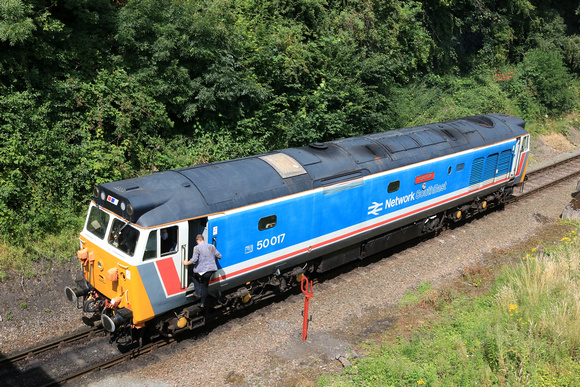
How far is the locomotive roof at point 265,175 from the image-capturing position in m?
7.85

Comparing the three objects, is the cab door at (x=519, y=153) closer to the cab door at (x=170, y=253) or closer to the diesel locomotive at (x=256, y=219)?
the diesel locomotive at (x=256, y=219)

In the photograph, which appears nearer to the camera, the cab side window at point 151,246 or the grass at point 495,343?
the grass at point 495,343

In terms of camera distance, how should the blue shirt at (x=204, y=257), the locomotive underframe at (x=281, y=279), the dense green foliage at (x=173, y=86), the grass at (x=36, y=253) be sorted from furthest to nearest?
the dense green foliage at (x=173, y=86)
the grass at (x=36, y=253)
the locomotive underframe at (x=281, y=279)
the blue shirt at (x=204, y=257)

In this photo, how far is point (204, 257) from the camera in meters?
7.97

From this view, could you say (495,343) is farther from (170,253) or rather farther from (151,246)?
(151,246)

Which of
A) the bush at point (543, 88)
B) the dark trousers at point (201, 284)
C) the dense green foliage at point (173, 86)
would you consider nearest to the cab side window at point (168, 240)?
the dark trousers at point (201, 284)

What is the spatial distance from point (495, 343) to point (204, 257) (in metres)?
5.22

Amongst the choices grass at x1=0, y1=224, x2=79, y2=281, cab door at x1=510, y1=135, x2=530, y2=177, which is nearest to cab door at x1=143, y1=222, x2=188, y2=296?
grass at x1=0, y1=224, x2=79, y2=281

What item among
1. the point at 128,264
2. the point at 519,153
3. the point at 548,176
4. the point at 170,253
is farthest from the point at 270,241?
the point at 548,176

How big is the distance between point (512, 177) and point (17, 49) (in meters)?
15.4

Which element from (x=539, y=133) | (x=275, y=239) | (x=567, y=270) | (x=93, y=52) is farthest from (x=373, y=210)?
(x=539, y=133)

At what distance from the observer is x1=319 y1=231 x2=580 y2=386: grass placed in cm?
743

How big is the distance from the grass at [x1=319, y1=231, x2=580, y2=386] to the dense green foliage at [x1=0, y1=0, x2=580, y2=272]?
7854 mm

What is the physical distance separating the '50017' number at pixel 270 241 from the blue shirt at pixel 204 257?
121 cm
